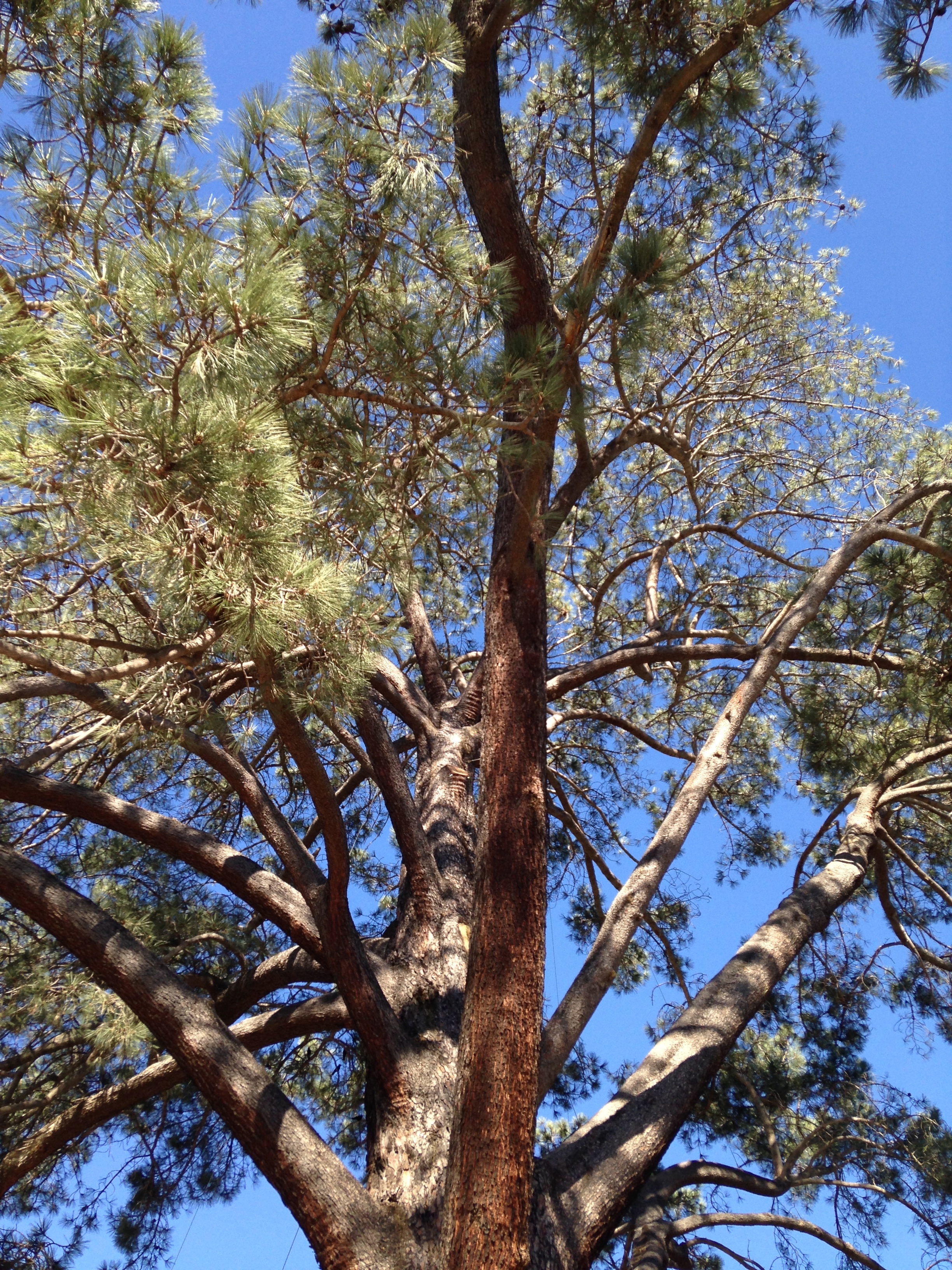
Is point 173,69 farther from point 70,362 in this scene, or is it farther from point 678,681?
point 678,681

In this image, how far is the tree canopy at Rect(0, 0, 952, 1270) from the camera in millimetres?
1991

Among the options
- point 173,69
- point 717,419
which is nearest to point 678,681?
point 717,419

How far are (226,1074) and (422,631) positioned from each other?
265 centimetres

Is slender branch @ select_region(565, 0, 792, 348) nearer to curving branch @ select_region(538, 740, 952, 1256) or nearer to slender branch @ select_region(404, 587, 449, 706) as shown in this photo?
curving branch @ select_region(538, 740, 952, 1256)

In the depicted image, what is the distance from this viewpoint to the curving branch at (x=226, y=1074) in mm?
1992

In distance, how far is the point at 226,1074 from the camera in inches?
83.3

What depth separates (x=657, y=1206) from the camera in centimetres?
257

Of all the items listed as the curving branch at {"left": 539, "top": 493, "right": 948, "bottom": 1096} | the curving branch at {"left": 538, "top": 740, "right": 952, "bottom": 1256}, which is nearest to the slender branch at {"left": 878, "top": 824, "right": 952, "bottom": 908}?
the curving branch at {"left": 538, "top": 740, "right": 952, "bottom": 1256}

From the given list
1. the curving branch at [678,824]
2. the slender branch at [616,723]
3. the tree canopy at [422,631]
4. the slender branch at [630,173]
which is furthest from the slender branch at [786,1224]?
the slender branch at [630,173]

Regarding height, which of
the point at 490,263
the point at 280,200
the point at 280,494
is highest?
the point at 280,200

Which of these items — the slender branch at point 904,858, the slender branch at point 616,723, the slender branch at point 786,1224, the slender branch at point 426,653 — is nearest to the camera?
the slender branch at point 786,1224

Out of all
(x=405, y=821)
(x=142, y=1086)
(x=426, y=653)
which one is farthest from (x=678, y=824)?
(x=426, y=653)

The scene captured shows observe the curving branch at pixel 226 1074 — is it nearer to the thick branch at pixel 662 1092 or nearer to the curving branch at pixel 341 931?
the curving branch at pixel 341 931

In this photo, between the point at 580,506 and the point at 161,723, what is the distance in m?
3.09
